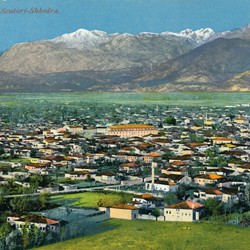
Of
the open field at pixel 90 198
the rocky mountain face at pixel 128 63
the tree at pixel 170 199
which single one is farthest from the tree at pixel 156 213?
the rocky mountain face at pixel 128 63

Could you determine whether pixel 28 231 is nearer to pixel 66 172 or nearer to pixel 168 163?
pixel 66 172

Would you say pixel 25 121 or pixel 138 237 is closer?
pixel 138 237

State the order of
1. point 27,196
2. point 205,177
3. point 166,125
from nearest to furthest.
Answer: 1. point 27,196
2. point 205,177
3. point 166,125

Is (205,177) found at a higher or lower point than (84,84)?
lower

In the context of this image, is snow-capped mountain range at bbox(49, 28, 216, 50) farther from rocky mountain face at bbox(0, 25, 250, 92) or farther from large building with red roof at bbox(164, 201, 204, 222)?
large building with red roof at bbox(164, 201, 204, 222)

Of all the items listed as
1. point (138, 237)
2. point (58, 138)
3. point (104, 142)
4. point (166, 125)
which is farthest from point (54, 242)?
point (166, 125)

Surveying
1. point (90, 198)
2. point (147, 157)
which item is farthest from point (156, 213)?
point (147, 157)

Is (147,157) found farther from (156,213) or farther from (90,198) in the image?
(156,213)
